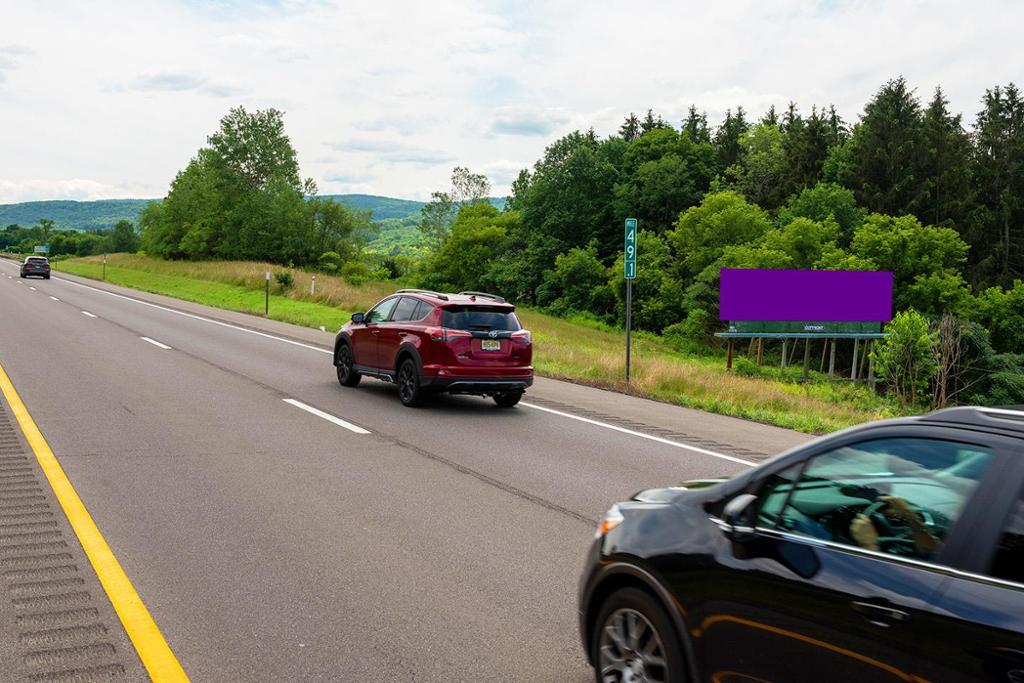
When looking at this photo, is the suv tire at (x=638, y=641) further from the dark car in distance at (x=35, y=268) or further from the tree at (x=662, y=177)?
the tree at (x=662, y=177)

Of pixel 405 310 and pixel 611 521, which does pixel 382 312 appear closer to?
pixel 405 310

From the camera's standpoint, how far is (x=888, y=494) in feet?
10.5

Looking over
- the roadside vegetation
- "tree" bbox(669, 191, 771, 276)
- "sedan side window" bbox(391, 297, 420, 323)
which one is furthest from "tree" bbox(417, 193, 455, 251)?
"sedan side window" bbox(391, 297, 420, 323)

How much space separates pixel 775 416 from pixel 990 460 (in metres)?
12.4

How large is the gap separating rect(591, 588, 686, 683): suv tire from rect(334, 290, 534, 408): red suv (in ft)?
30.6

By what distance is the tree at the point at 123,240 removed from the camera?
18238 cm

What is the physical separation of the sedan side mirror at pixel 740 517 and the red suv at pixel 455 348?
9749mm

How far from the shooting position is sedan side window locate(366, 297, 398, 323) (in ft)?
48.4

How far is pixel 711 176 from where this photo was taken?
288 feet

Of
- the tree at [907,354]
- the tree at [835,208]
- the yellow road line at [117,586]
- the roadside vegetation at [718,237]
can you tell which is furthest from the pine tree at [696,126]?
the yellow road line at [117,586]

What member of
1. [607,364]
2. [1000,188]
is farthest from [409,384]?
[1000,188]

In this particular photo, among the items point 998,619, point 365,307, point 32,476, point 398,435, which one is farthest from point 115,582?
point 365,307

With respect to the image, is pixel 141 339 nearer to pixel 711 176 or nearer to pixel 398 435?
pixel 398 435

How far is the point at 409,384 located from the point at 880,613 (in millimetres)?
11079
